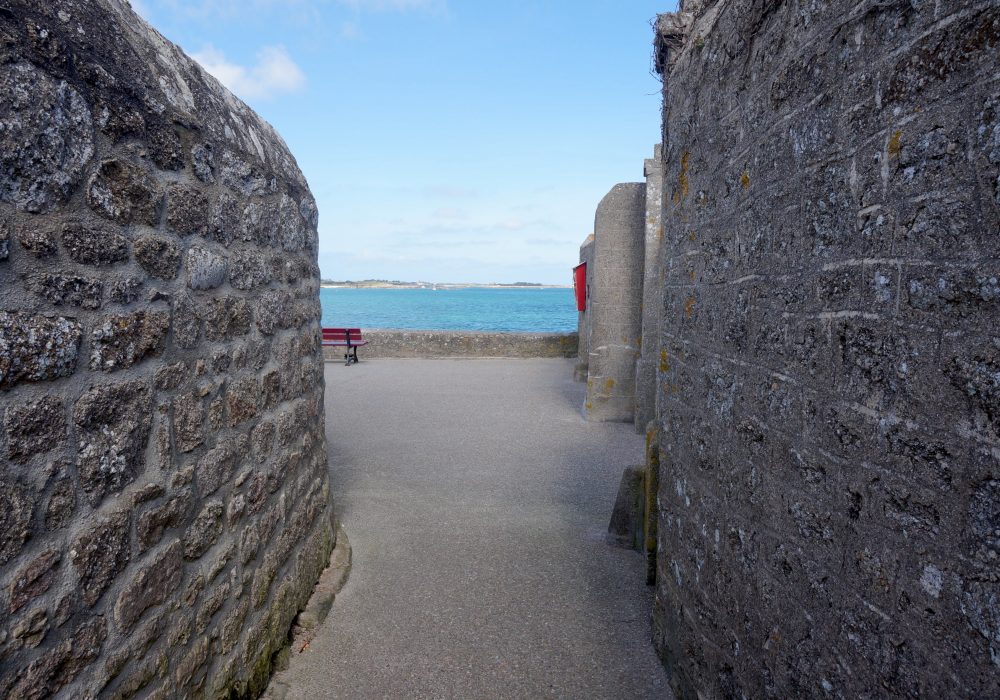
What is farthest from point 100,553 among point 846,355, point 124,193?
point 846,355

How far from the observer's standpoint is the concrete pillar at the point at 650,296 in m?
7.50

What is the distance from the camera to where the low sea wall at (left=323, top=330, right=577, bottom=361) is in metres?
14.4

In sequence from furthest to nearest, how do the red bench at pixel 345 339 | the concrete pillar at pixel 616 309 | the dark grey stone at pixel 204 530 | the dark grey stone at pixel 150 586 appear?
the red bench at pixel 345 339 → the concrete pillar at pixel 616 309 → the dark grey stone at pixel 204 530 → the dark grey stone at pixel 150 586

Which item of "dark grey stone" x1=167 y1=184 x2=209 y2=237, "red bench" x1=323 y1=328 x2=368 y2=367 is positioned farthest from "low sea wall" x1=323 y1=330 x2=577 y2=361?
"dark grey stone" x1=167 y1=184 x2=209 y2=237

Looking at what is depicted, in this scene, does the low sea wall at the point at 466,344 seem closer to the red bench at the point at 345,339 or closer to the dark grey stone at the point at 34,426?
the red bench at the point at 345,339

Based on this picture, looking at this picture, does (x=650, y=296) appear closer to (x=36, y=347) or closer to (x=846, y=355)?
(x=846, y=355)

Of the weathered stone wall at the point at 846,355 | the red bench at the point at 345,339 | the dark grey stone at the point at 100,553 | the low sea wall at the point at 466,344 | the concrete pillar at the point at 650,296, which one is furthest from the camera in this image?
the low sea wall at the point at 466,344

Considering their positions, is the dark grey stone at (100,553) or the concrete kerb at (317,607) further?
the concrete kerb at (317,607)

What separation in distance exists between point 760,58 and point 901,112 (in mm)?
828

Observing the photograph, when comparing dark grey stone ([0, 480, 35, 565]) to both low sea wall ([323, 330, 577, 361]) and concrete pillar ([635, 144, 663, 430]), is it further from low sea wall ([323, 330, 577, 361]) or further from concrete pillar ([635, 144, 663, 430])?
low sea wall ([323, 330, 577, 361])

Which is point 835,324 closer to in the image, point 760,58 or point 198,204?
point 760,58

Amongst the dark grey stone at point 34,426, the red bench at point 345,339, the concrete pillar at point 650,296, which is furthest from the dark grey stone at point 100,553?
the red bench at point 345,339

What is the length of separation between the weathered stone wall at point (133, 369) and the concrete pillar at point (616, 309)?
5.56m

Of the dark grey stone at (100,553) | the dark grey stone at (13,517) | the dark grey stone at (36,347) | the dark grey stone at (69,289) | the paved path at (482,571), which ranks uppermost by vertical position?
the dark grey stone at (69,289)
